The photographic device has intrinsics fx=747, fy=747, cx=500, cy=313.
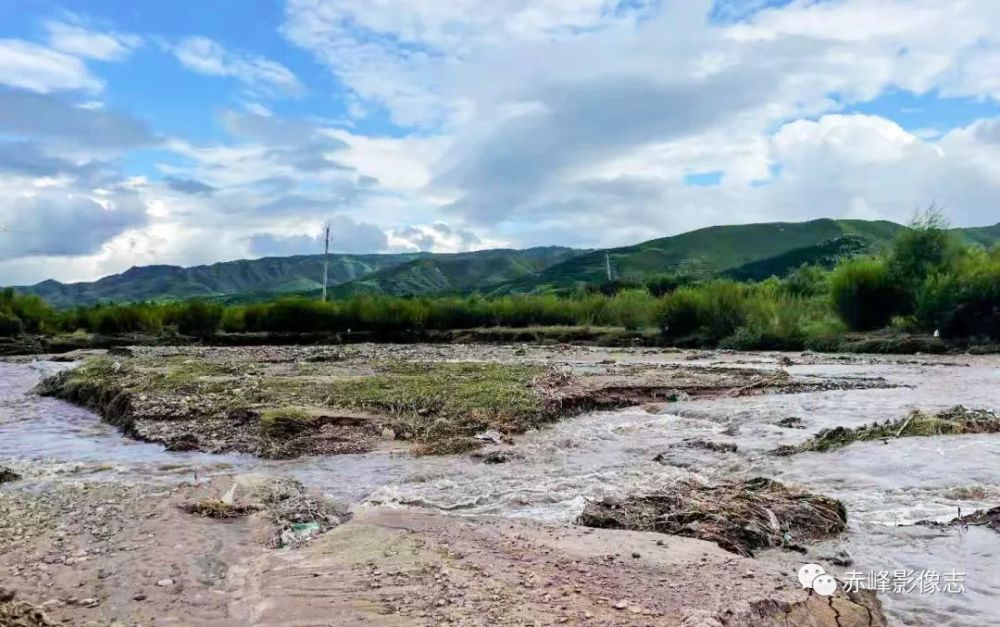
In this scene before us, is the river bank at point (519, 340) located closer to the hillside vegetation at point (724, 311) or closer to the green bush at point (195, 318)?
the hillside vegetation at point (724, 311)

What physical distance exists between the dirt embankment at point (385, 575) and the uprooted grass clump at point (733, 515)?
288 millimetres

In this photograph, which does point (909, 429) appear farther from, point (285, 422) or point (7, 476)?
point (7, 476)

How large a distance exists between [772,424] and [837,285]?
79.5 ft

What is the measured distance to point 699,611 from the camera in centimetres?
488

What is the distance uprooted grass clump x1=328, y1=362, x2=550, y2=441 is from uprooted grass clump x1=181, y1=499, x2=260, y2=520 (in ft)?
14.8

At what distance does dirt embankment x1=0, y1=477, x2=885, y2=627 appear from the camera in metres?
4.98

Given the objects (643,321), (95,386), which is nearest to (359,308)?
(643,321)

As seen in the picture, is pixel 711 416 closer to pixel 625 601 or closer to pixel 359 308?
pixel 625 601

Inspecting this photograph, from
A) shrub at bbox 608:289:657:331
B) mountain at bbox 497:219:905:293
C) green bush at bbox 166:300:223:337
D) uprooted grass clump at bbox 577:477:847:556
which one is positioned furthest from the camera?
mountain at bbox 497:219:905:293

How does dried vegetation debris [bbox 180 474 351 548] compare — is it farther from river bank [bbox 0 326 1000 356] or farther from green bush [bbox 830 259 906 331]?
green bush [bbox 830 259 906 331]

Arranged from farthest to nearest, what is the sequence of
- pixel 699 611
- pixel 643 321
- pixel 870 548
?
Answer: pixel 643 321
pixel 870 548
pixel 699 611

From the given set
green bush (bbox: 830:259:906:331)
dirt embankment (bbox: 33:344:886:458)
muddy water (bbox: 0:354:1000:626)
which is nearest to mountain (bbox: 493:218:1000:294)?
green bush (bbox: 830:259:906:331)

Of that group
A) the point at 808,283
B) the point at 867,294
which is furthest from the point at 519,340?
the point at 808,283

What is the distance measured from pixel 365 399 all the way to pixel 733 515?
926 centimetres
